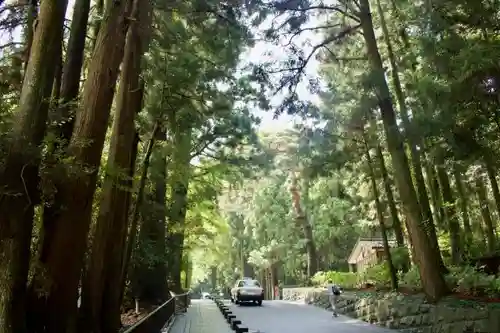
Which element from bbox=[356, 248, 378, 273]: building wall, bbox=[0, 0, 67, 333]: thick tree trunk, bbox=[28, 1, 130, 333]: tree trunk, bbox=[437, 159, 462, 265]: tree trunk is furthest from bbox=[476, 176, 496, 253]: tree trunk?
bbox=[0, 0, 67, 333]: thick tree trunk

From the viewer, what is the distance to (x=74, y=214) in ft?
22.9

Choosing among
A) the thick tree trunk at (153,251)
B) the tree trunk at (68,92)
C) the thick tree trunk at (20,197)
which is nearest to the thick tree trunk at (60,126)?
the tree trunk at (68,92)

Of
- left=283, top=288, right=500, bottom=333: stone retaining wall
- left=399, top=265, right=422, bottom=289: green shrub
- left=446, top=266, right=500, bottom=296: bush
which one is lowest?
left=283, top=288, right=500, bottom=333: stone retaining wall

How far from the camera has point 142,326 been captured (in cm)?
816

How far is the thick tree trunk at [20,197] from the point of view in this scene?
18.3 ft

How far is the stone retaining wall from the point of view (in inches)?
373

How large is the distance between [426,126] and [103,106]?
754 cm

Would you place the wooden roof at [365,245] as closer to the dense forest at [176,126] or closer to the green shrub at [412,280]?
the dense forest at [176,126]

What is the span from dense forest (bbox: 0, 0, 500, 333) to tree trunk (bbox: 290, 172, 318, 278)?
10741 millimetres

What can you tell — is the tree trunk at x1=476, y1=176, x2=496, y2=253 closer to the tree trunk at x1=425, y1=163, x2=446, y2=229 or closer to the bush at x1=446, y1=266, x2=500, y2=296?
the tree trunk at x1=425, y1=163, x2=446, y2=229

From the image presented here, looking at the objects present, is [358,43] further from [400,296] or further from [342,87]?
[400,296]

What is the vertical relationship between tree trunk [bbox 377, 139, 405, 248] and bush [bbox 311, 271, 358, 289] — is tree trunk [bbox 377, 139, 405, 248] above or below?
above

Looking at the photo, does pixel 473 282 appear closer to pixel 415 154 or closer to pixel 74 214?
pixel 415 154

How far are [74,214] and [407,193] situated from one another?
29.5 ft
